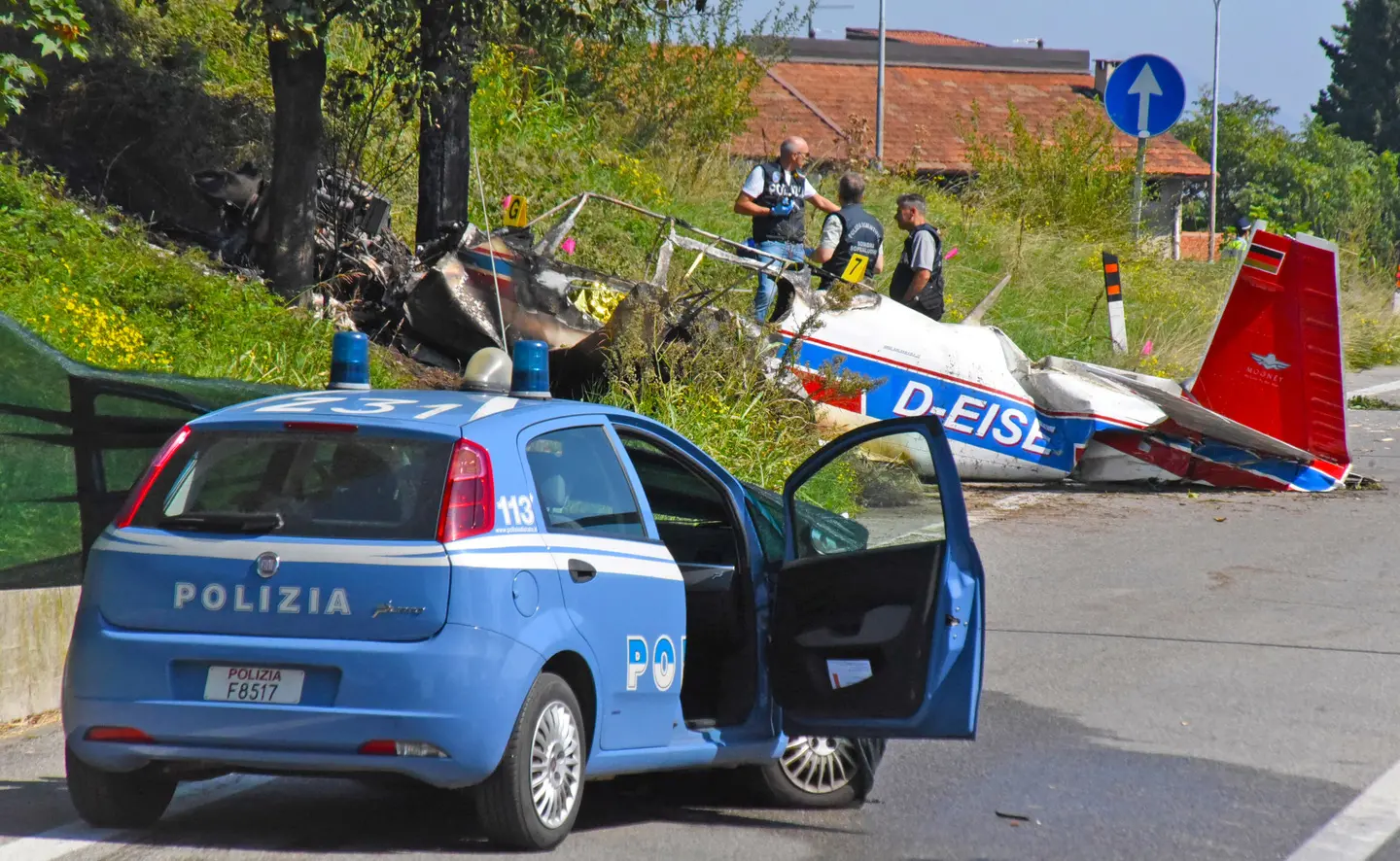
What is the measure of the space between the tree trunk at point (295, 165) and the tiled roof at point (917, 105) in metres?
26.4

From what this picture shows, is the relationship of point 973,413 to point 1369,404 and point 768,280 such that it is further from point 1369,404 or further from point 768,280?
point 1369,404

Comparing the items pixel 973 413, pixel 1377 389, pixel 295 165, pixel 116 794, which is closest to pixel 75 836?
pixel 116 794

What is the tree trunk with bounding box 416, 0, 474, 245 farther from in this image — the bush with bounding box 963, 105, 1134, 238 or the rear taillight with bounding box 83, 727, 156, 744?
the bush with bounding box 963, 105, 1134, 238

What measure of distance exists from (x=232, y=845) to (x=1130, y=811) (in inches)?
119

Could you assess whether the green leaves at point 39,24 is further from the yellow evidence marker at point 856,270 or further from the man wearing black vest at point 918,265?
the man wearing black vest at point 918,265

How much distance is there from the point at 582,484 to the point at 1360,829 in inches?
112

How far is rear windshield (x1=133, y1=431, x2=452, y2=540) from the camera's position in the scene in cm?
502

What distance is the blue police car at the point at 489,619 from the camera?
4.88 metres

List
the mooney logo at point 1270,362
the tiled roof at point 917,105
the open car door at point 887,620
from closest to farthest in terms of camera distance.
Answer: the open car door at point 887,620 → the mooney logo at point 1270,362 → the tiled roof at point 917,105

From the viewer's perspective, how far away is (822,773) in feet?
20.1

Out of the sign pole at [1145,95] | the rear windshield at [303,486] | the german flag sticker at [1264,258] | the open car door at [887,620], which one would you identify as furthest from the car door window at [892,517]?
the sign pole at [1145,95]

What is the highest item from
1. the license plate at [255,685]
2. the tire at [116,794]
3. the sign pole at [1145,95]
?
the sign pole at [1145,95]

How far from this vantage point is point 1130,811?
605cm

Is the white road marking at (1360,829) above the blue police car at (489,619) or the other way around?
the other way around
